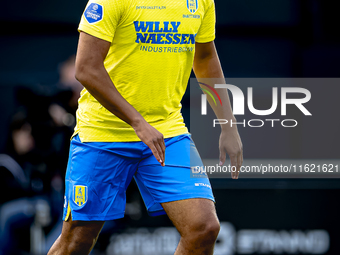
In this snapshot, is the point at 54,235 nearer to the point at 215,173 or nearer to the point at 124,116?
the point at 215,173

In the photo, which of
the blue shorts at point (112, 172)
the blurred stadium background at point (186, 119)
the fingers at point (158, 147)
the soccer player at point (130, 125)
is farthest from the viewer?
the blurred stadium background at point (186, 119)

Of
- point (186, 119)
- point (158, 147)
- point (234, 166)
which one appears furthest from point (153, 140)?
point (186, 119)

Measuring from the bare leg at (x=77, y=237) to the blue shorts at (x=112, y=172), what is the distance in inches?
1.6

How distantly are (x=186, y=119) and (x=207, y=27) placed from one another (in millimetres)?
2048

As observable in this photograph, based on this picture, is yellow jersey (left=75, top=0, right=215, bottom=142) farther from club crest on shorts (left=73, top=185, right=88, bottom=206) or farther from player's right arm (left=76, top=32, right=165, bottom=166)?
club crest on shorts (left=73, top=185, right=88, bottom=206)

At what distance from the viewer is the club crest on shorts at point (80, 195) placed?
8.38ft

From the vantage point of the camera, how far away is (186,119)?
15.6 ft

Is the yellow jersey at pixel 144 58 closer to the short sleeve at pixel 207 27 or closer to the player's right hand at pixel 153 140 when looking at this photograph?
the short sleeve at pixel 207 27

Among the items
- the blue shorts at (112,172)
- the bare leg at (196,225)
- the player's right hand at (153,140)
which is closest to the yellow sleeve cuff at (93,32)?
the player's right hand at (153,140)

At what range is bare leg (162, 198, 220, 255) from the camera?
2.29 metres

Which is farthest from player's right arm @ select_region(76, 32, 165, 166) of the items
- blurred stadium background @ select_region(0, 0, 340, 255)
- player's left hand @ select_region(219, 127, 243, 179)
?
blurred stadium background @ select_region(0, 0, 340, 255)

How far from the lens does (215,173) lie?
474cm

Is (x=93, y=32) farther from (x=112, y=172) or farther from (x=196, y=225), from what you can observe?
(x=196, y=225)

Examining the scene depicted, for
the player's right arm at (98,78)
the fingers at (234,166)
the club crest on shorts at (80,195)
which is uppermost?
the player's right arm at (98,78)
